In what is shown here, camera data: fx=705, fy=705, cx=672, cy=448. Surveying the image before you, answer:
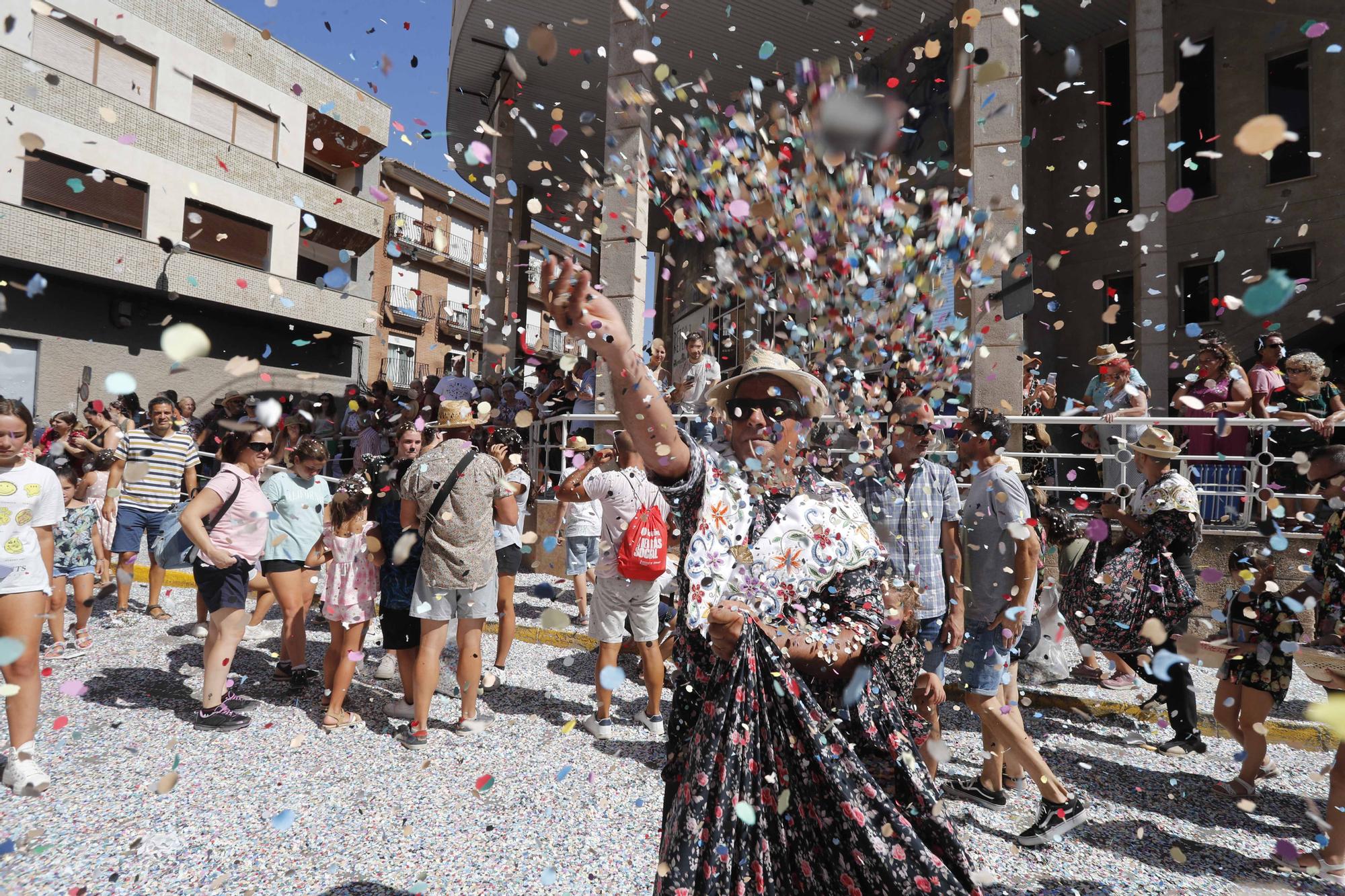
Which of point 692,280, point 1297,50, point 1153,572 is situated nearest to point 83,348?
point 692,280

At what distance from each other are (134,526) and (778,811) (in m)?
7.48

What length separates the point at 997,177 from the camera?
773cm

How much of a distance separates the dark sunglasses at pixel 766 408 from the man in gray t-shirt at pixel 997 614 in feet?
7.60

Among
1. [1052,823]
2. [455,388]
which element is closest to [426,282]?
[455,388]

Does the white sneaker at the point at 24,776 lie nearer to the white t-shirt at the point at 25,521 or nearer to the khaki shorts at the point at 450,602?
the white t-shirt at the point at 25,521

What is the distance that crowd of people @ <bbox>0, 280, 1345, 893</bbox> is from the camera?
1.72 m

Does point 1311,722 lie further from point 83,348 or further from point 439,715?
point 83,348

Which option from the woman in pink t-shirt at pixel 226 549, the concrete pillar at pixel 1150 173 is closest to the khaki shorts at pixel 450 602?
the woman in pink t-shirt at pixel 226 549

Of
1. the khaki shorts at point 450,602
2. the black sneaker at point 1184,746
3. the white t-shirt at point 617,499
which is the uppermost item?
the white t-shirt at point 617,499

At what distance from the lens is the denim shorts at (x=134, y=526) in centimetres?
678

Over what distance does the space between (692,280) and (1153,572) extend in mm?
17069

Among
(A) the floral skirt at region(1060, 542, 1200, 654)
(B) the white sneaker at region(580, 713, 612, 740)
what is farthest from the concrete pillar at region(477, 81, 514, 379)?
(A) the floral skirt at region(1060, 542, 1200, 654)

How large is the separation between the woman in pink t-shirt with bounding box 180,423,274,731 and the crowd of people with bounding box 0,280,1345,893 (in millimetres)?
19

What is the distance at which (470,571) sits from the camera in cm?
459
